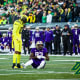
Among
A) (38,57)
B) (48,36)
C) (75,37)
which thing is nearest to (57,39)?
(48,36)

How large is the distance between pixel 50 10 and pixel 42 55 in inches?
478

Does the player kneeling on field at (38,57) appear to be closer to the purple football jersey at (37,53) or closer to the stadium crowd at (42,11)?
the purple football jersey at (37,53)

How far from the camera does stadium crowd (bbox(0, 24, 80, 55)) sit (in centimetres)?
1997

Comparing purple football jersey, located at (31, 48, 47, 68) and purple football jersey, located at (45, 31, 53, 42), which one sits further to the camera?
purple football jersey, located at (45, 31, 53, 42)

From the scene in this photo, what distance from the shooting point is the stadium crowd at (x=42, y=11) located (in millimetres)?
23000

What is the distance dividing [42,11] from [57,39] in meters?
4.41

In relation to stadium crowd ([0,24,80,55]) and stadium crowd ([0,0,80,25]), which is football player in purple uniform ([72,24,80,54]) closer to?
stadium crowd ([0,24,80,55])

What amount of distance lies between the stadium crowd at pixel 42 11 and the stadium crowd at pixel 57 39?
1.87 m

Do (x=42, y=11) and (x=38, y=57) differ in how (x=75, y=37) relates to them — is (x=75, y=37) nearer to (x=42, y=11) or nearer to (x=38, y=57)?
(x=42, y=11)

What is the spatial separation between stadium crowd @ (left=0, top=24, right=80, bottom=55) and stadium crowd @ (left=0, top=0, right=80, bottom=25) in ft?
6.13

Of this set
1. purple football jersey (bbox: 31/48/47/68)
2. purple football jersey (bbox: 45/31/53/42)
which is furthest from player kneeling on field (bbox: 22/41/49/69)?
purple football jersey (bbox: 45/31/53/42)

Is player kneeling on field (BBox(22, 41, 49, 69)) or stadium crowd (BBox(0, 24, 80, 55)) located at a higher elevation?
player kneeling on field (BBox(22, 41, 49, 69))

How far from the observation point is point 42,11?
24672mm

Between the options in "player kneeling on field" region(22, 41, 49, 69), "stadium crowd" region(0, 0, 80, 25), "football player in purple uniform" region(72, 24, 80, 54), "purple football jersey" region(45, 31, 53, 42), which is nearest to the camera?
"player kneeling on field" region(22, 41, 49, 69)
